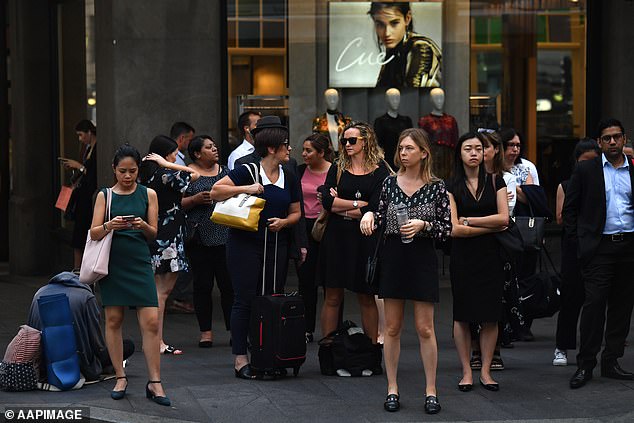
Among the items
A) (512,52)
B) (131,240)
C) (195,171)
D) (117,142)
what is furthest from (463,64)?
(131,240)

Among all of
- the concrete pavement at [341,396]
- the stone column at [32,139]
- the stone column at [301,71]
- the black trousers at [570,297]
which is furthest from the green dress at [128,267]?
the stone column at [32,139]

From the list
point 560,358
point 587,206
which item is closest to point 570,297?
point 560,358

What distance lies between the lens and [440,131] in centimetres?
1457

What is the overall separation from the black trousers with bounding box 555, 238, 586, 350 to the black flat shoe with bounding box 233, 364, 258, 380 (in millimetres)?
2441

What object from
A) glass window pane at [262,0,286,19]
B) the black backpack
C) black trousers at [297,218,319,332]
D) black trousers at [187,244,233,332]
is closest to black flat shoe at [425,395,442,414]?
the black backpack

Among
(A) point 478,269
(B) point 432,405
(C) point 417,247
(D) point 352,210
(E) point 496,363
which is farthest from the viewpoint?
(E) point 496,363

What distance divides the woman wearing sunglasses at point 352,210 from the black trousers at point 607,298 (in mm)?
1543

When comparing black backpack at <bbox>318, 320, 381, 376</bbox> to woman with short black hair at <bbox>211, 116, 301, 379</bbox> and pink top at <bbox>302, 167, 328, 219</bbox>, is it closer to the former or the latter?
woman with short black hair at <bbox>211, 116, 301, 379</bbox>

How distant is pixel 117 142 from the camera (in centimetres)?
1321

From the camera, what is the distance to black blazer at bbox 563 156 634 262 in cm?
Result: 916

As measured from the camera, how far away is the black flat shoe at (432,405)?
8.19 metres

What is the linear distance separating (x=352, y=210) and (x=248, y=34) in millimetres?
5160

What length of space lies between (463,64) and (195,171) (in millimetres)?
5207

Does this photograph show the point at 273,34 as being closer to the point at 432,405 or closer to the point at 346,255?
the point at 346,255
